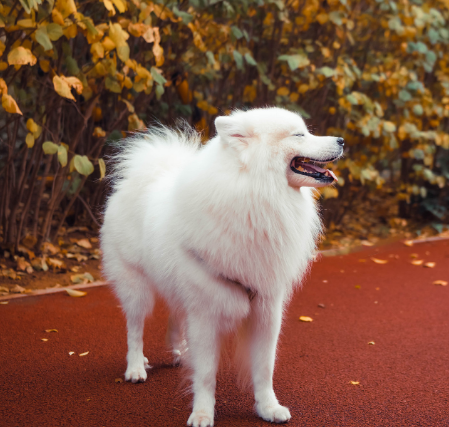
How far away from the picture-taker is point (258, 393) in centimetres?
269

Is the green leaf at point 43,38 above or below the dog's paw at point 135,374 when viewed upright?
above

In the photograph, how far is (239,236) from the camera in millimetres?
2400

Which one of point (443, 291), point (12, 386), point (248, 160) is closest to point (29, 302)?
point (12, 386)

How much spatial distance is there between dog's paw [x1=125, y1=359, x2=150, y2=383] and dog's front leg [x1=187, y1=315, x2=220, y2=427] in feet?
1.84

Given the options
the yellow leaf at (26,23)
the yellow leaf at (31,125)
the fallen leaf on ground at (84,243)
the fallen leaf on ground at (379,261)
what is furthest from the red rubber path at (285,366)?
the yellow leaf at (26,23)

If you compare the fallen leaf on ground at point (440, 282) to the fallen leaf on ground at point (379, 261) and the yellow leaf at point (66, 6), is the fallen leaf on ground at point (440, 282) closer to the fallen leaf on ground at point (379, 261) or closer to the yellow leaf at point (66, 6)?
the fallen leaf on ground at point (379, 261)

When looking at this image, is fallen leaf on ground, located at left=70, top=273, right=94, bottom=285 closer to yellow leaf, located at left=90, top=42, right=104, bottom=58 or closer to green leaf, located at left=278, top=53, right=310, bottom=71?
yellow leaf, located at left=90, top=42, right=104, bottom=58

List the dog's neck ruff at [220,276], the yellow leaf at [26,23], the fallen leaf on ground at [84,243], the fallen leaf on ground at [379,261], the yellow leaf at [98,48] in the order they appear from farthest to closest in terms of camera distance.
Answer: the fallen leaf on ground at [379,261] < the fallen leaf on ground at [84,243] < the yellow leaf at [98,48] < the yellow leaf at [26,23] < the dog's neck ruff at [220,276]

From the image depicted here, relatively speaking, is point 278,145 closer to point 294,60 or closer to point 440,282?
point 294,60

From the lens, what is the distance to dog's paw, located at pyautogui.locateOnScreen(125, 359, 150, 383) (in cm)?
305

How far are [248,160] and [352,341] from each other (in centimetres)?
203

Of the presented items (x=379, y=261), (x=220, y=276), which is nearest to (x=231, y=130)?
(x=220, y=276)

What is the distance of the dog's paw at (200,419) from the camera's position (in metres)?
2.54

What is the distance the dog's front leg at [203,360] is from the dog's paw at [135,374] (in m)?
0.56
